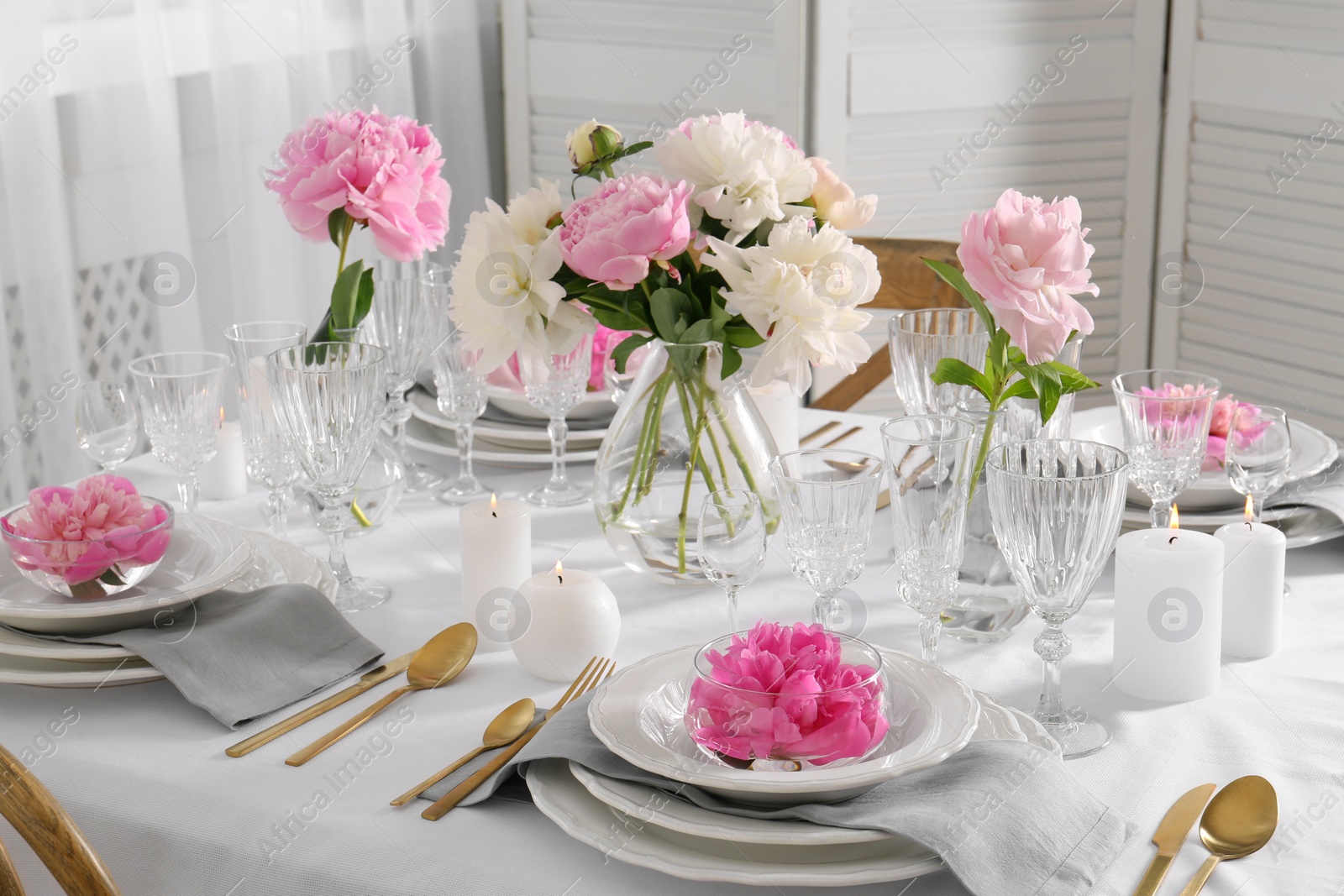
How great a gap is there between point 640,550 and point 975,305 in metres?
0.39

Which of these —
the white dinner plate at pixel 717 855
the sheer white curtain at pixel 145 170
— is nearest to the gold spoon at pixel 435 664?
the white dinner plate at pixel 717 855

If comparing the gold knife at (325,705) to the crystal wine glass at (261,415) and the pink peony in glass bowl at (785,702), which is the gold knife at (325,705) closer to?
the crystal wine glass at (261,415)

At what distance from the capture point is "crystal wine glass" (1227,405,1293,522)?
3.84ft

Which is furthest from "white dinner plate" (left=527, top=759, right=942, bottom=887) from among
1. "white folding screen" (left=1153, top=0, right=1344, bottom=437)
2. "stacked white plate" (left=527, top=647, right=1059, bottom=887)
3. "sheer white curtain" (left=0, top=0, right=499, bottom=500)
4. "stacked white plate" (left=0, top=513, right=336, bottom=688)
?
"white folding screen" (left=1153, top=0, right=1344, bottom=437)

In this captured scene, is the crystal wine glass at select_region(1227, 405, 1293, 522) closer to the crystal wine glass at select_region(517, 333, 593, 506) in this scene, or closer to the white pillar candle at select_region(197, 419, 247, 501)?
the crystal wine glass at select_region(517, 333, 593, 506)

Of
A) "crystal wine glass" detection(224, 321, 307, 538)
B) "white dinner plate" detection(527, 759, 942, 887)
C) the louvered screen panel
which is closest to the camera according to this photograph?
"white dinner plate" detection(527, 759, 942, 887)

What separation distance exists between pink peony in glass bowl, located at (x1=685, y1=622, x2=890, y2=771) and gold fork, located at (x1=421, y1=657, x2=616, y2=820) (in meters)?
0.15

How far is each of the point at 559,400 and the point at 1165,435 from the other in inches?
23.9

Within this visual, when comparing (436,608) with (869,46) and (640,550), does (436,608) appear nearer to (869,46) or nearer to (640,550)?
(640,550)

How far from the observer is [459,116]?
3.16 m

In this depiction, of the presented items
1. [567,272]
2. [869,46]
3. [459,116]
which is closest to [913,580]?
[567,272]

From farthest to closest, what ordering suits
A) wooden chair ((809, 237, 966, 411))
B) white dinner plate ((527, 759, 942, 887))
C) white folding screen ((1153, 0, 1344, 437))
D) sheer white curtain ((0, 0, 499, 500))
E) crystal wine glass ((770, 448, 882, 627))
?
1. white folding screen ((1153, 0, 1344, 437))
2. sheer white curtain ((0, 0, 499, 500))
3. wooden chair ((809, 237, 966, 411))
4. crystal wine glass ((770, 448, 882, 627))
5. white dinner plate ((527, 759, 942, 887))

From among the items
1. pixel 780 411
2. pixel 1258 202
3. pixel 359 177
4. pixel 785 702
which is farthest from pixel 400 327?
pixel 1258 202

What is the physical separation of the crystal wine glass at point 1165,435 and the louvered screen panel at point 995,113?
1851mm
